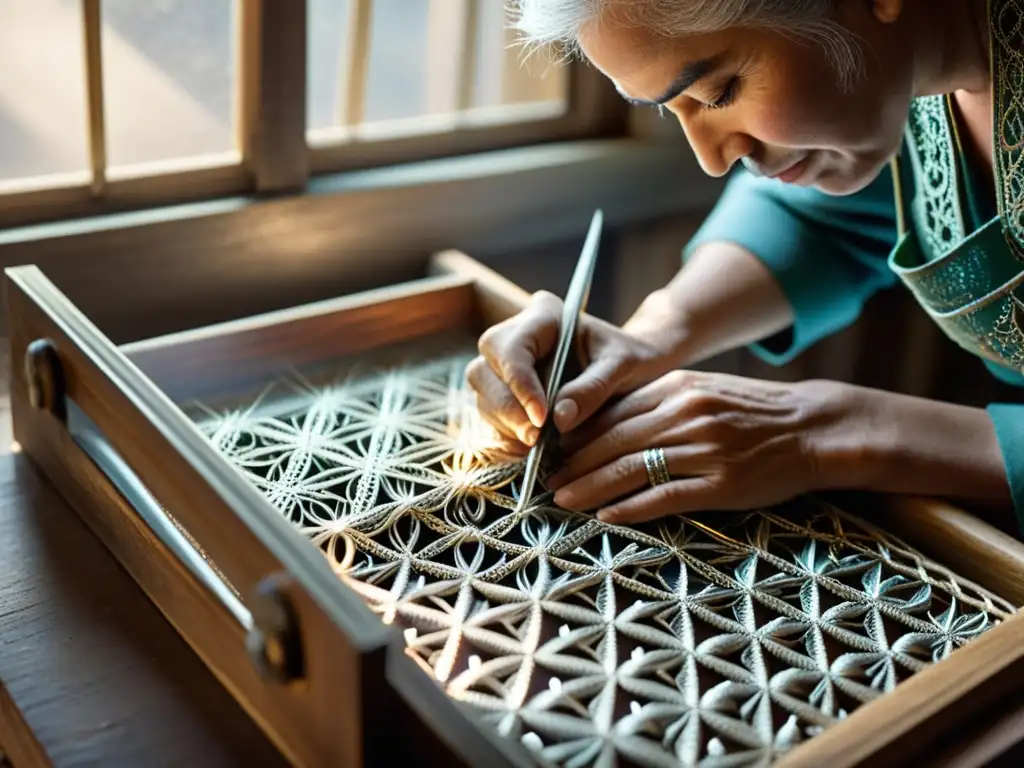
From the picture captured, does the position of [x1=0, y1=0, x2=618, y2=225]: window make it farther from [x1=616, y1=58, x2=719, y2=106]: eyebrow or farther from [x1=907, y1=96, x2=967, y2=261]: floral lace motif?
[x1=907, y1=96, x2=967, y2=261]: floral lace motif

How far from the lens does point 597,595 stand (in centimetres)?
73

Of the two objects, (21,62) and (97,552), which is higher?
(21,62)

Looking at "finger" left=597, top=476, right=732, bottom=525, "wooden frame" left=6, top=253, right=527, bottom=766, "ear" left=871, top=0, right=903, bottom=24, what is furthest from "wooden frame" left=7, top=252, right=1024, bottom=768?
"ear" left=871, top=0, right=903, bottom=24

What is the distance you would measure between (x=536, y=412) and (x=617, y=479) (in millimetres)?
82

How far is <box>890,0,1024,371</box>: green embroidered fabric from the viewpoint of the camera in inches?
33.4

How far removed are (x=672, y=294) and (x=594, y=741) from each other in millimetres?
563

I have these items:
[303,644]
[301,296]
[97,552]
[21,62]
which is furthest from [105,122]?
[303,644]

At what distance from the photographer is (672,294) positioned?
1.09m

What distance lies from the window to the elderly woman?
0.21 meters

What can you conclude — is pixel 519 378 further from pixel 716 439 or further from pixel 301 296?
pixel 301 296

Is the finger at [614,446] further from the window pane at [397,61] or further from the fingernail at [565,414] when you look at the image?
the window pane at [397,61]

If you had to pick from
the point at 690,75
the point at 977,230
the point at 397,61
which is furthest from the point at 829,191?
the point at 397,61

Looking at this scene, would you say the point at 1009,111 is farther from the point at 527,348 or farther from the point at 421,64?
the point at 421,64

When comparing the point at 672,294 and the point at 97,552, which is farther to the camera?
the point at 672,294
